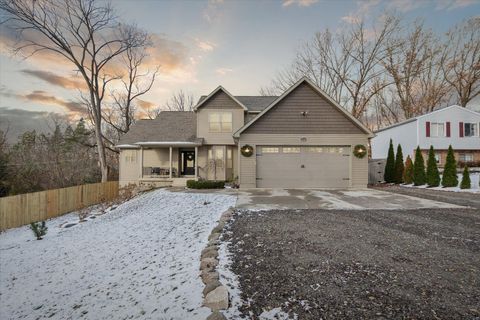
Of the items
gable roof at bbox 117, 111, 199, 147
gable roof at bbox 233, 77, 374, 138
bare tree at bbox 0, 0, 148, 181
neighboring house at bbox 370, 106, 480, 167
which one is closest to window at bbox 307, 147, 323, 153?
gable roof at bbox 233, 77, 374, 138

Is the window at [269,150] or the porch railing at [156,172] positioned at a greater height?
the window at [269,150]

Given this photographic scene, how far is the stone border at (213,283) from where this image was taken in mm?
2627

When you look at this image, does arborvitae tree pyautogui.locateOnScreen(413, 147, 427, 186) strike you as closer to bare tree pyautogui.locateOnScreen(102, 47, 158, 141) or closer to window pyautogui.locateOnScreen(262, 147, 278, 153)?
window pyautogui.locateOnScreen(262, 147, 278, 153)

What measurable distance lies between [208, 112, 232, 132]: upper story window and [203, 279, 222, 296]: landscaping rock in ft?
42.0

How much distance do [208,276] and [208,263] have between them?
1.33 feet

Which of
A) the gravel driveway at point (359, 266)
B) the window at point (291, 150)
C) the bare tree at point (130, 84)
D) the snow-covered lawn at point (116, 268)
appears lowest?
the snow-covered lawn at point (116, 268)

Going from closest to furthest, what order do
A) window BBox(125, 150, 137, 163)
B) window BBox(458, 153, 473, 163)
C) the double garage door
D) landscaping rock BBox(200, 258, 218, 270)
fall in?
landscaping rock BBox(200, 258, 218, 270) < the double garage door < window BBox(125, 150, 137, 163) < window BBox(458, 153, 473, 163)

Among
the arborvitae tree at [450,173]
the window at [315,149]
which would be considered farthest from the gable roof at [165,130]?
the arborvitae tree at [450,173]

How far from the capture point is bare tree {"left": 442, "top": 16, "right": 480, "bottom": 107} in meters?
24.2

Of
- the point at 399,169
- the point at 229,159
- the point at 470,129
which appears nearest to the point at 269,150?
the point at 229,159

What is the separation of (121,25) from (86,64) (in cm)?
423

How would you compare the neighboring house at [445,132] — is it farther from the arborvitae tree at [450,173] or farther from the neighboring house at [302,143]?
the neighboring house at [302,143]

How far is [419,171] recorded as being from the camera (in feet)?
46.3

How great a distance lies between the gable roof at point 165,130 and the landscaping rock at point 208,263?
37.9 ft
